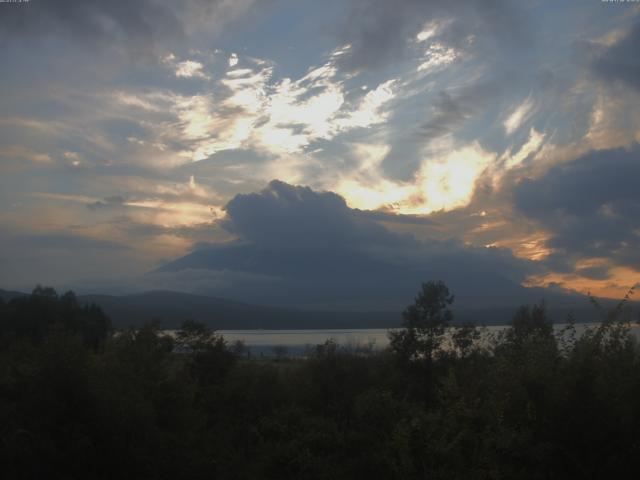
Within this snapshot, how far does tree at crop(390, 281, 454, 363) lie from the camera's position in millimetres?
53041

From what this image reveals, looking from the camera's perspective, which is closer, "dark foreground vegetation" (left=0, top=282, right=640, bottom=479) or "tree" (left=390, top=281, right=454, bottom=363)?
"dark foreground vegetation" (left=0, top=282, right=640, bottom=479)

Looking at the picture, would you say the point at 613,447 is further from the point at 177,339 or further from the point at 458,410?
the point at 177,339

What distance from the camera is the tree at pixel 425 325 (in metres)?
53.0

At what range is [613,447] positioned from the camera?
48.0ft

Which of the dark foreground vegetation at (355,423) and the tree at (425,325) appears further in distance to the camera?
the tree at (425,325)

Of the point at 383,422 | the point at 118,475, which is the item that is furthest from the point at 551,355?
the point at 383,422

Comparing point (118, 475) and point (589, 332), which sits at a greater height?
point (589, 332)

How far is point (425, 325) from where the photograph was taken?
179 ft

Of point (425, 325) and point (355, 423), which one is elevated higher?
point (425, 325)

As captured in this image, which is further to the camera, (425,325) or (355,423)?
(425,325)

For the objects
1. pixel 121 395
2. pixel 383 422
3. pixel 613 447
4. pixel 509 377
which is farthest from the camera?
pixel 383 422

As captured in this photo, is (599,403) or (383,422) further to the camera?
(383,422)

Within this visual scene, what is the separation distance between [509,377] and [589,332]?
8.12 feet

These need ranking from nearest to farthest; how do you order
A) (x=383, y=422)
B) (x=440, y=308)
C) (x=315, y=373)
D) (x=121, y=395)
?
1. (x=121, y=395)
2. (x=383, y=422)
3. (x=315, y=373)
4. (x=440, y=308)
